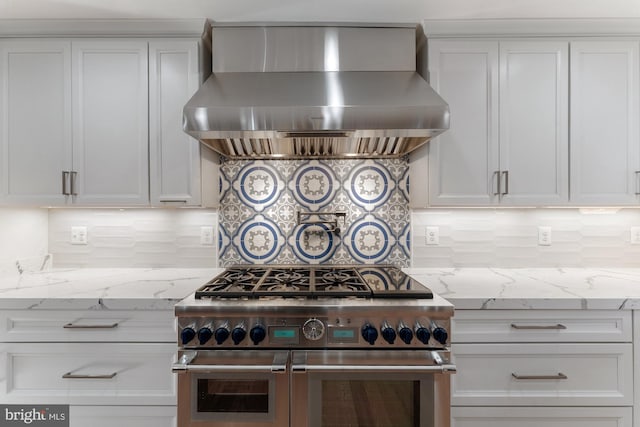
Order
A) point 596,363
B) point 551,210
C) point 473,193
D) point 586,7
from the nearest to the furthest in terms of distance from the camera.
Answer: point 596,363 → point 586,7 → point 473,193 → point 551,210

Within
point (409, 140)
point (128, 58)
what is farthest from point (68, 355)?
point (409, 140)

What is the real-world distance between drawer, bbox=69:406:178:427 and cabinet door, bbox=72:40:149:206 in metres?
1.04

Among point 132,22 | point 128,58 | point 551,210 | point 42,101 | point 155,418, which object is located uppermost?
point 132,22

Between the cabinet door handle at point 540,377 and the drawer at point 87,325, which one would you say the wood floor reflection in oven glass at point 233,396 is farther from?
the cabinet door handle at point 540,377

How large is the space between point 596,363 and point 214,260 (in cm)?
197

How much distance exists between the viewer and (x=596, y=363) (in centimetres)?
158

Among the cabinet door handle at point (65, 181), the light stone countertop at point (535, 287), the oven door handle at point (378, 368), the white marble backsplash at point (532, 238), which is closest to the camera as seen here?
the oven door handle at point (378, 368)

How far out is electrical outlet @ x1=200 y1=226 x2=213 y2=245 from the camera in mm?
2270

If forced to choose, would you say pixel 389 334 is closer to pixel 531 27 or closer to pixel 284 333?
pixel 284 333

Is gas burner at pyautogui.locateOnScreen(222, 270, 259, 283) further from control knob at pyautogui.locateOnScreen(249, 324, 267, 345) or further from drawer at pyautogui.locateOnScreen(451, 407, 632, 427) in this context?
drawer at pyautogui.locateOnScreen(451, 407, 632, 427)

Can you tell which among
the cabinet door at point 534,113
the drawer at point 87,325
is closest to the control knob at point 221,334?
the drawer at point 87,325

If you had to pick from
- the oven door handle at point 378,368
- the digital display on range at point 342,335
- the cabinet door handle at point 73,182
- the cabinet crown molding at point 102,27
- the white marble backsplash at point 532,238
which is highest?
the cabinet crown molding at point 102,27

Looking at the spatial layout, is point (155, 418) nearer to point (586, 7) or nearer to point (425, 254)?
point (425, 254)

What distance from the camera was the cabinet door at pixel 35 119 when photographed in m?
1.94
